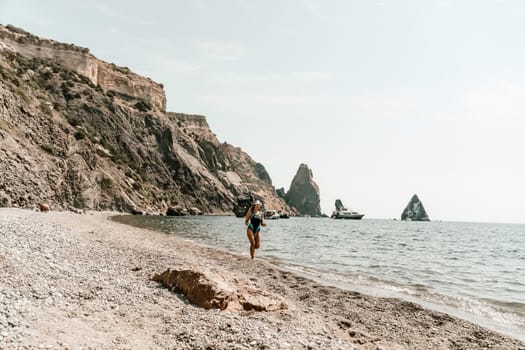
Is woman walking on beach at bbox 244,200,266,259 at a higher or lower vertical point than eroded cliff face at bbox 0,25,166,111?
lower

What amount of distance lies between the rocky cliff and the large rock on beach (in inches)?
1225

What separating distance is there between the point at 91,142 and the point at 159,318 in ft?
251

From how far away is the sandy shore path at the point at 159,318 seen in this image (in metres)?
6.76

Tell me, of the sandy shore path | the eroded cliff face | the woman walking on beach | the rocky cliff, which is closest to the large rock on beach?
the sandy shore path

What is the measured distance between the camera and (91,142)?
254ft

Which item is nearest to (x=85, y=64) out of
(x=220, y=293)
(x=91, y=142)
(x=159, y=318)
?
(x=91, y=142)

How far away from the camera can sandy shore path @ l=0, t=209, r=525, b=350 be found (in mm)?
6758

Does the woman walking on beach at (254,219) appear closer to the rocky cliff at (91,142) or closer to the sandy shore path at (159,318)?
the sandy shore path at (159,318)

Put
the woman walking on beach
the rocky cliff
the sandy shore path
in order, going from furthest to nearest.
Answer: the rocky cliff → the woman walking on beach → the sandy shore path

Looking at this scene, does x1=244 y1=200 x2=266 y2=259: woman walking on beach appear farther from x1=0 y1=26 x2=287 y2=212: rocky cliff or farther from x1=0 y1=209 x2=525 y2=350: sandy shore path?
x1=0 y1=26 x2=287 y2=212: rocky cliff

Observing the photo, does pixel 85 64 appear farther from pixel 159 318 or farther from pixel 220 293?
pixel 159 318

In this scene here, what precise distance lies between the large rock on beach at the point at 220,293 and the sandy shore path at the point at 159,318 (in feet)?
1.04

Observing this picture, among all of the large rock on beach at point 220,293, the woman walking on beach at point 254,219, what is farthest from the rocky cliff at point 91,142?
the large rock on beach at point 220,293

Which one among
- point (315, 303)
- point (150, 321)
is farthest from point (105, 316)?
point (315, 303)
